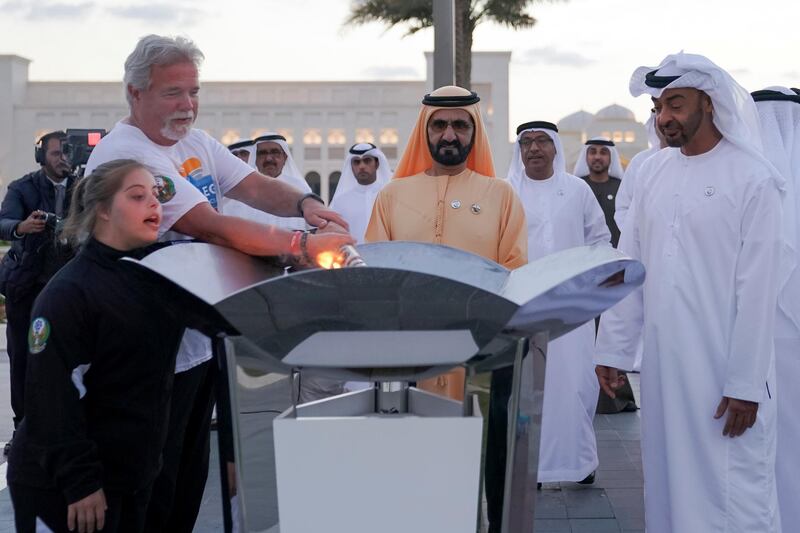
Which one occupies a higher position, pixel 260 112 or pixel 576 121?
pixel 260 112

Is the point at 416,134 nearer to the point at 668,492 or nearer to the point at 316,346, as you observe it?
the point at 668,492

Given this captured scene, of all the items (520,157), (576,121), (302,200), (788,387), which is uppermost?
(576,121)

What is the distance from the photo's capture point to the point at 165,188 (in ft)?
9.53

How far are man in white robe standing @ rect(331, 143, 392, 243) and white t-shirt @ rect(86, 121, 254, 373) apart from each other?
13.5 feet

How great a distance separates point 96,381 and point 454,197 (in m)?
1.71

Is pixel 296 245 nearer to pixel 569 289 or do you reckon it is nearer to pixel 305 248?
pixel 305 248

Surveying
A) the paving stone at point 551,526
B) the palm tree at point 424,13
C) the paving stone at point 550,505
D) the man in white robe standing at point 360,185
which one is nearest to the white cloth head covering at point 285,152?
the man in white robe standing at point 360,185

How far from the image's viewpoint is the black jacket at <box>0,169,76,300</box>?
6145mm

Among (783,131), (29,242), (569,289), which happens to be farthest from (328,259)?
(29,242)

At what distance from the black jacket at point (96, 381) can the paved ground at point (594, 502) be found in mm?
1974

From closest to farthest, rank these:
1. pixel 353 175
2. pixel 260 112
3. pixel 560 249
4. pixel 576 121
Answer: pixel 560 249 < pixel 353 175 < pixel 576 121 < pixel 260 112

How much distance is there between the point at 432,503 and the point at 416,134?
7.73 feet

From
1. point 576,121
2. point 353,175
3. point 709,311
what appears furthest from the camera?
point 576,121

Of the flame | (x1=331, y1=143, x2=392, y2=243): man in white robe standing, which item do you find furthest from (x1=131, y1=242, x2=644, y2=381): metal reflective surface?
(x1=331, y1=143, x2=392, y2=243): man in white robe standing
